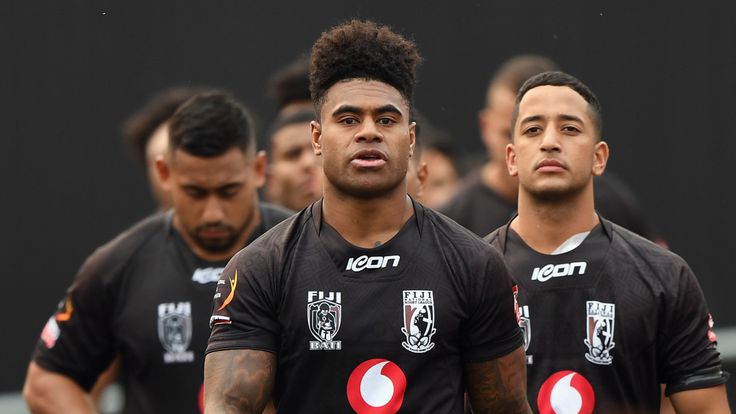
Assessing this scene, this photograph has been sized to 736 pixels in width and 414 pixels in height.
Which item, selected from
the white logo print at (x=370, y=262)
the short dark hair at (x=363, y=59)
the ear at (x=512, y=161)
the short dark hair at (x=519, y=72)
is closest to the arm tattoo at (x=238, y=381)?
the white logo print at (x=370, y=262)

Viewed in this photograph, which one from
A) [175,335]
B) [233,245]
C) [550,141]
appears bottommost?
[175,335]

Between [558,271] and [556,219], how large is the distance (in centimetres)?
25

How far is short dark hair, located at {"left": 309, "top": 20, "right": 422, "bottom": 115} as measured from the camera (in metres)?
5.85

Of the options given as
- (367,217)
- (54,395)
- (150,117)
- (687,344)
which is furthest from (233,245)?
(150,117)

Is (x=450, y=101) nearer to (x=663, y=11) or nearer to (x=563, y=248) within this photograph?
(x=663, y=11)

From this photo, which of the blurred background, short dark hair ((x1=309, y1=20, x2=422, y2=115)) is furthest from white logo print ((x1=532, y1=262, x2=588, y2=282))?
the blurred background

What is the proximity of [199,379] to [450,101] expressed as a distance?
19.1ft

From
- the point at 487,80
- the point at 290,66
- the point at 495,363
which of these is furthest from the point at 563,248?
the point at 487,80

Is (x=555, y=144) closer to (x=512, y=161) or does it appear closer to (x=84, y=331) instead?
(x=512, y=161)

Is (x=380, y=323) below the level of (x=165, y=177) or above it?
below

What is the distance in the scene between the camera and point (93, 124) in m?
11.9

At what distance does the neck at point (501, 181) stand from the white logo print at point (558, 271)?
3790 millimetres

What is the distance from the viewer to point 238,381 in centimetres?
554

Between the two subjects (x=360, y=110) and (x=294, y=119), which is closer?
(x=360, y=110)
